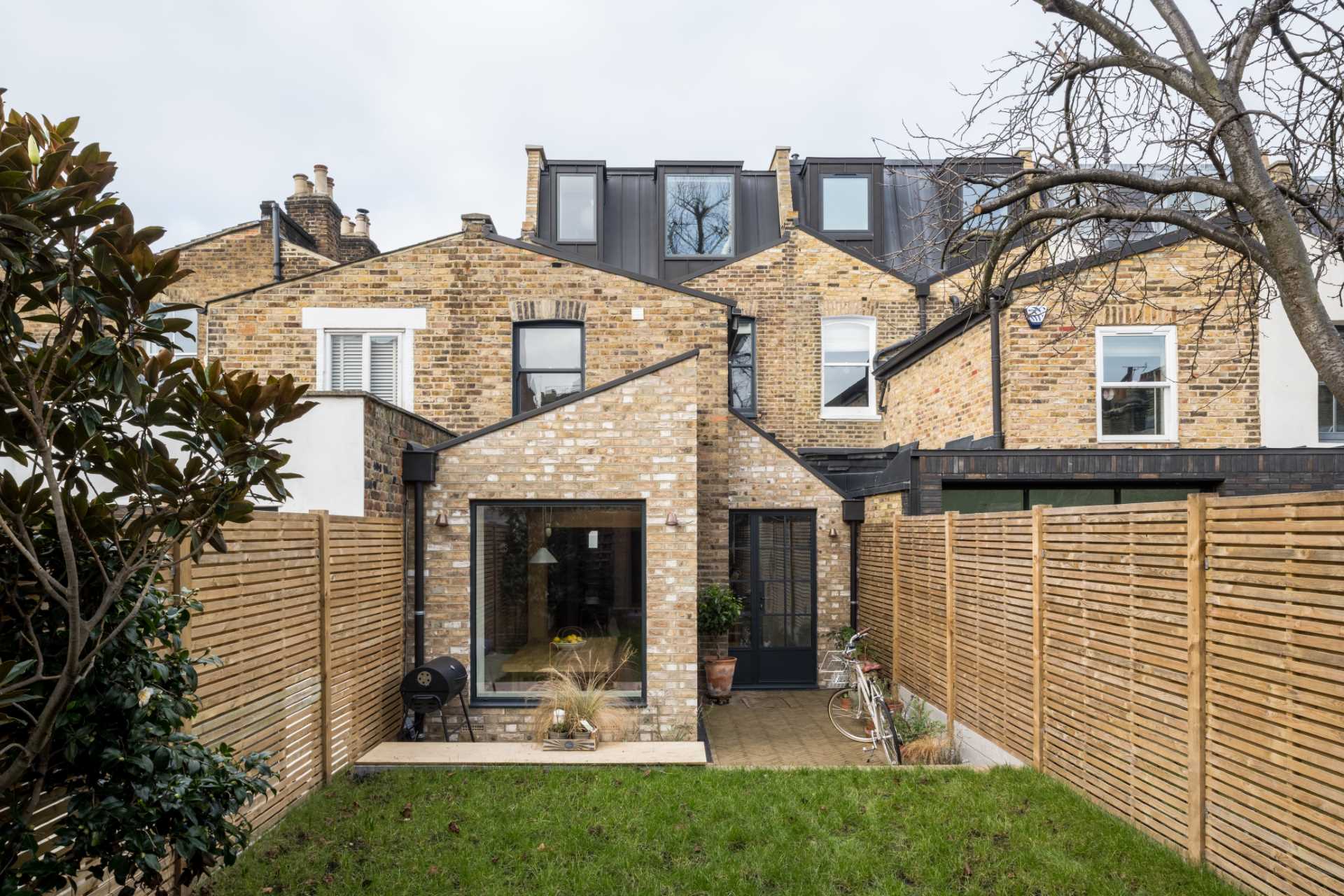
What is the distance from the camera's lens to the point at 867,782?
6848 mm

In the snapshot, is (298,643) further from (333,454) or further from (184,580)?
(333,454)

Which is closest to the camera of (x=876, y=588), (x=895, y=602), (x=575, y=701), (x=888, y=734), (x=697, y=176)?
(x=575, y=701)

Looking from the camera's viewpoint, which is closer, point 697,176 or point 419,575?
point 419,575

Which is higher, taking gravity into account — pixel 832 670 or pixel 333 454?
pixel 333 454

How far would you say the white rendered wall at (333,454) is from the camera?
7.43 m

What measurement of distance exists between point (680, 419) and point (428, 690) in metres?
3.67

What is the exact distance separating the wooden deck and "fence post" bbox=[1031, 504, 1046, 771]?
2844mm

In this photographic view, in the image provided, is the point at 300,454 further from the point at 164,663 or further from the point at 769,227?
the point at 769,227

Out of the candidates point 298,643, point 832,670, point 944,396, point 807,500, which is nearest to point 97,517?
point 298,643

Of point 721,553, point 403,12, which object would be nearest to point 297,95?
point 403,12

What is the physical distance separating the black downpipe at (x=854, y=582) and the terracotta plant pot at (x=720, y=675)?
2094 mm

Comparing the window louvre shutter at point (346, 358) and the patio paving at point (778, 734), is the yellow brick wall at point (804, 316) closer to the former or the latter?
the patio paving at point (778, 734)

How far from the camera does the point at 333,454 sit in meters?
7.44

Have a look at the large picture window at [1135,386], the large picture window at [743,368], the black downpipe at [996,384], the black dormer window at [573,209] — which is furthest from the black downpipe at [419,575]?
the black dormer window at [573,209]
